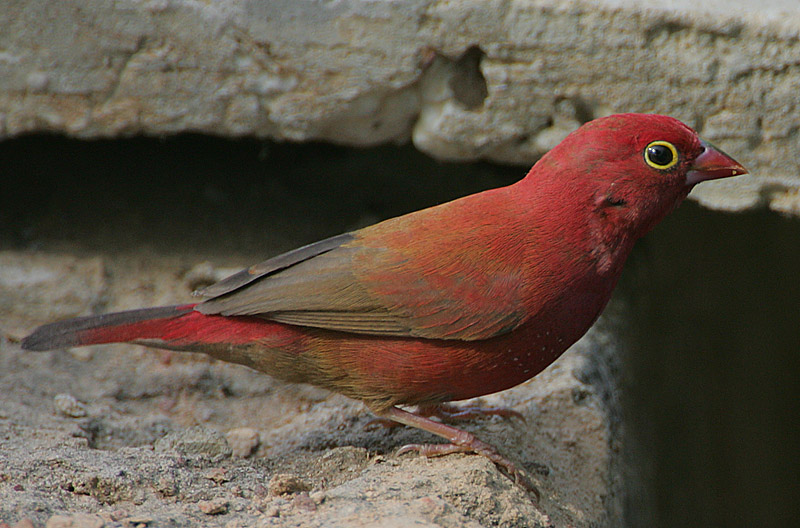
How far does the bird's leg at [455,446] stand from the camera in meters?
2.81

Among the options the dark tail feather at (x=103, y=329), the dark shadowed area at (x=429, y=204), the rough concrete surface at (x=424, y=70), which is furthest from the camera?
the dark shadowed area at (x=429, y=204)

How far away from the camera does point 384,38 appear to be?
3.69m

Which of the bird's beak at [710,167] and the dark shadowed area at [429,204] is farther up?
the bird's beak at [710,167]

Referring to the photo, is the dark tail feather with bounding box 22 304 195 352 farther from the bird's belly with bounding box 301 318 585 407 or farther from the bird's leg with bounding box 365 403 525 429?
the bird's leg with bounding box 365 403 525 429

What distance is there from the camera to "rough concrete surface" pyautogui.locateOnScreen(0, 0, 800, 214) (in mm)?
3578

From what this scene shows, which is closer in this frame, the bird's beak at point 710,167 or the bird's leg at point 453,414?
the bird's beak at point 710,167

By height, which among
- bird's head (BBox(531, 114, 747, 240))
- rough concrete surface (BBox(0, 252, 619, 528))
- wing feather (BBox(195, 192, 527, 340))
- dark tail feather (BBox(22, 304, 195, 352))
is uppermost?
bird's head (BBox(531, 114, 747, 240))

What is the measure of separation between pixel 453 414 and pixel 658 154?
1.30 m

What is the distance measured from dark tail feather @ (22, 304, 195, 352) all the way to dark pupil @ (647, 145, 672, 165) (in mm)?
1724

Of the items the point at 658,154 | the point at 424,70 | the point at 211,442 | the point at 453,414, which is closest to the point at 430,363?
the point at 453,414

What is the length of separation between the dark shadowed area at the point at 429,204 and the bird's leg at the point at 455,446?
112cm

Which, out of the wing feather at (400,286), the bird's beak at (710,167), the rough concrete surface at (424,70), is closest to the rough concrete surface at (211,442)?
the wing feather at (400,286)

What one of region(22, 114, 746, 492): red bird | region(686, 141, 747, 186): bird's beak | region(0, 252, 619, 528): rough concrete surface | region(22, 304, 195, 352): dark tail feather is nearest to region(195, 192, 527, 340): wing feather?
region(22, 114, 746, 492): red bird

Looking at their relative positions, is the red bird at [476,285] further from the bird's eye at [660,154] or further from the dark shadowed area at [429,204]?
the dark shadowed area at [429,204]
